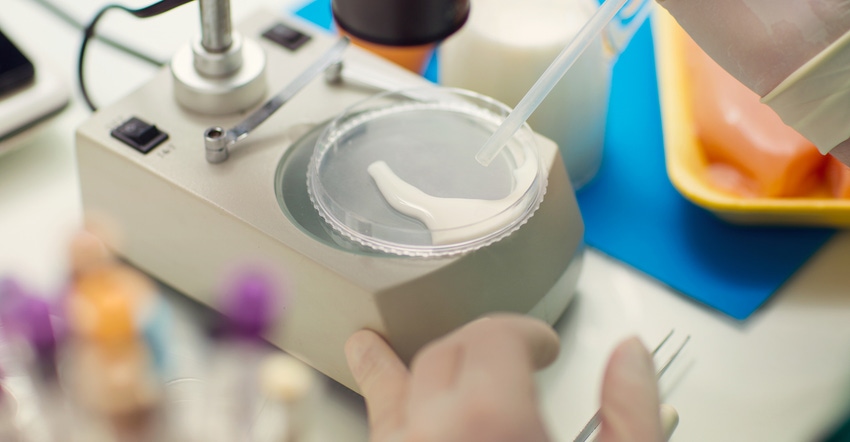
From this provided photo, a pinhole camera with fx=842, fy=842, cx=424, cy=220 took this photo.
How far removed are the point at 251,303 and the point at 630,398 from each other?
10.7 inches

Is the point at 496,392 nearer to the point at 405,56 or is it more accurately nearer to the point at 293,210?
the point at 293,210

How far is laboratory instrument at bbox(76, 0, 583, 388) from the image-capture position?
1.70 ft

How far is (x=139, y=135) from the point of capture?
58 cm

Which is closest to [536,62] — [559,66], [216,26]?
[559,66]

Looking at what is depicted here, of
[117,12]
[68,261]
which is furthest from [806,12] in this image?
[117,12]

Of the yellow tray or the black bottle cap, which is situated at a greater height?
the black bottle cap

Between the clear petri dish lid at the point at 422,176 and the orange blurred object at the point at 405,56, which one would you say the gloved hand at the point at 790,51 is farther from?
the orange blurred object at the point at 405,56

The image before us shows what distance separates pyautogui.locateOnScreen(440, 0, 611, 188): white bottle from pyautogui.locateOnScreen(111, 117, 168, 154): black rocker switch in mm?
235

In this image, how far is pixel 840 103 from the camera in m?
0.53

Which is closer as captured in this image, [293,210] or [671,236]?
[293,210]

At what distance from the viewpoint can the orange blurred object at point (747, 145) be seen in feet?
2.25

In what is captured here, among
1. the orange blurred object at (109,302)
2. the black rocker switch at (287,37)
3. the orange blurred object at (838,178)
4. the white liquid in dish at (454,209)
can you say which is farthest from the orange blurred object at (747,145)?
the orange blurred object at (109,302)

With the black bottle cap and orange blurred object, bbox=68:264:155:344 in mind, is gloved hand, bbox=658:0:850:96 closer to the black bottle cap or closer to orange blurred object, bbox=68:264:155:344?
the black bottle cap

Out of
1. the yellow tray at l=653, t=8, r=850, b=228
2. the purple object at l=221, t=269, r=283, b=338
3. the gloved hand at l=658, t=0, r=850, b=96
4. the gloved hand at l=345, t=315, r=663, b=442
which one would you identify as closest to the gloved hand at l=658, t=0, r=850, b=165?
the gloved hand at l=658, t=0, r=850, b=96
